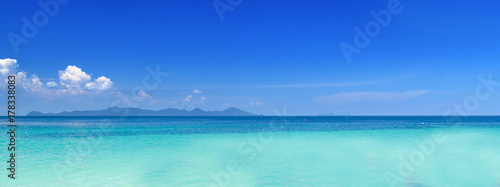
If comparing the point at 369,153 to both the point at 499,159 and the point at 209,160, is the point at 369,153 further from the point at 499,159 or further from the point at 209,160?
the point at 209,160

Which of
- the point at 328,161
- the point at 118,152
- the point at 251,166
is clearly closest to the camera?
the point at 251,166

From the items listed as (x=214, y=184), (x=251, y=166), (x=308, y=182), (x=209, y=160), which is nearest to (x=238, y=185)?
(x=214, y=184)

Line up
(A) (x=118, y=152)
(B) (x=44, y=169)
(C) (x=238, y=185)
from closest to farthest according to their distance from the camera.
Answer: (C) (x=238, y=185), (B) (x=44, y=169), (A) (x=118, y=152)

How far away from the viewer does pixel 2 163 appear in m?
14.8

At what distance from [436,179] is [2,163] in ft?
53.0

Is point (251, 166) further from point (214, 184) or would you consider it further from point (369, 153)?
point (369, 153)

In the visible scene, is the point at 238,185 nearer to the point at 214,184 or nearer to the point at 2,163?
the point at 214,184

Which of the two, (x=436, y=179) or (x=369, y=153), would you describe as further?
(x=369, y=153)

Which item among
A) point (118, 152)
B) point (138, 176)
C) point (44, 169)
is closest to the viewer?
point (138, 176)

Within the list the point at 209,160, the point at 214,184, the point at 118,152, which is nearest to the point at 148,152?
the point at 118,152

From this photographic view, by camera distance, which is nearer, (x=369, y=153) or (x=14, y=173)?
(x=14, y=173)

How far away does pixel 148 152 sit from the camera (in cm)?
1938

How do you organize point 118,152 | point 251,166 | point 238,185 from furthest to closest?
point 118,152, point 251,166, point 238,185

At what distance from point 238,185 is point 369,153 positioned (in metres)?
10.3
